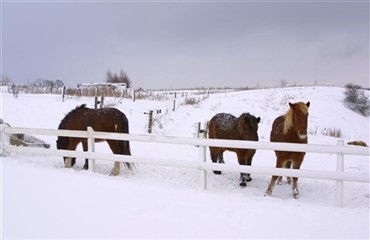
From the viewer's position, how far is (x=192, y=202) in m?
5.14

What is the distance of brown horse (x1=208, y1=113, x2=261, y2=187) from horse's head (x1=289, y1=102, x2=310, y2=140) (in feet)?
4.44

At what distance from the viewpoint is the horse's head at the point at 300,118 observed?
625 centimetres

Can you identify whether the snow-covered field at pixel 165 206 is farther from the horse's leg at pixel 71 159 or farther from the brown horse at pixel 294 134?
the brown horse at pixel 294 134

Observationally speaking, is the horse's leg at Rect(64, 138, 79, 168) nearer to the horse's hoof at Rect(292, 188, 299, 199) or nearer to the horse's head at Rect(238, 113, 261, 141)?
the horse's head at Rect(238, 113, 261, 141)

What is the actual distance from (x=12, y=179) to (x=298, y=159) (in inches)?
207

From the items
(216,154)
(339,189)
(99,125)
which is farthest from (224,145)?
(99,125)

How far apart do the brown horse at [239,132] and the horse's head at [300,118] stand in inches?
53.2

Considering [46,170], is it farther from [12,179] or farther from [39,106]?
[39,106]

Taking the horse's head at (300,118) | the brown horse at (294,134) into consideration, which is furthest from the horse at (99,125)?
the horse's head at (300,118)

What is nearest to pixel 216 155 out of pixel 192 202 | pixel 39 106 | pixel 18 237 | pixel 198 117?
pixel 192 202

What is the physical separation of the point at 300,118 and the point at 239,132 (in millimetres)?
1823

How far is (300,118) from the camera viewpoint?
20.7 feet

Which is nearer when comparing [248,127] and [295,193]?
[295,193]

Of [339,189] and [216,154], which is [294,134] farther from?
[216,154]
